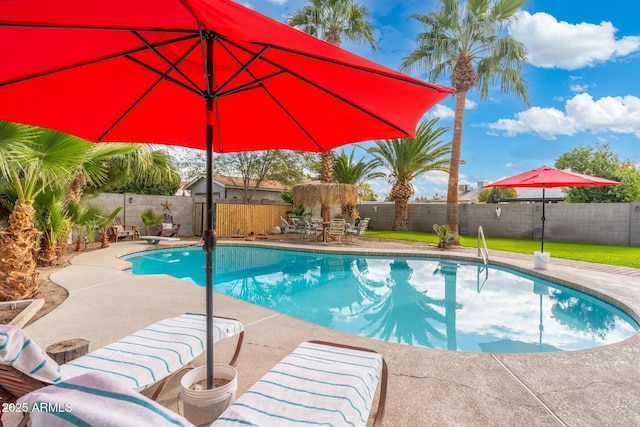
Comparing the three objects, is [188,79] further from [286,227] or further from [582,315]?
[286,227]

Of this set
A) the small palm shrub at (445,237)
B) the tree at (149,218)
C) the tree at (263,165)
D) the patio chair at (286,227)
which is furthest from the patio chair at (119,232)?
the small palm shrub at (445,237)

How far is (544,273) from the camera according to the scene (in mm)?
7547

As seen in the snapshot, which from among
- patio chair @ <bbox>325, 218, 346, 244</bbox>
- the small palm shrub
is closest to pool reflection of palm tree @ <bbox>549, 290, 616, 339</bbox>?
the small palm shrub

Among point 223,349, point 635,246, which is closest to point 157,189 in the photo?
point 223,349

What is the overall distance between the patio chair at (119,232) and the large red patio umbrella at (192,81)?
1192 cm

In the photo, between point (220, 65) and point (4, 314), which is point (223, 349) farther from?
point (4, 314)

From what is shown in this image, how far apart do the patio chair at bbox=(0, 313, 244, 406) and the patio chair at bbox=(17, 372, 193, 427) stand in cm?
59

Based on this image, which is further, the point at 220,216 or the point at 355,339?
the point at 220,216

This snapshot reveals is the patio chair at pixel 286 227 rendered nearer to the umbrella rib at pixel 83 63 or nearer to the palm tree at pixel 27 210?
the palm tree at pixel 27 210

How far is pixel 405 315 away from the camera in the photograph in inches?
239

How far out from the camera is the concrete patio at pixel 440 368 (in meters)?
2.37

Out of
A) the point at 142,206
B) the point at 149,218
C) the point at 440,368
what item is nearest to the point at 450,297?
the point at 440,368

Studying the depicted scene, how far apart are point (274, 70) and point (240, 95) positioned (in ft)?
1.75

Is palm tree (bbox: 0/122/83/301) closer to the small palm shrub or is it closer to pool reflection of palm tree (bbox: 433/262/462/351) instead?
pool reflection of palm tree (bbox: 433/262/462/351)
